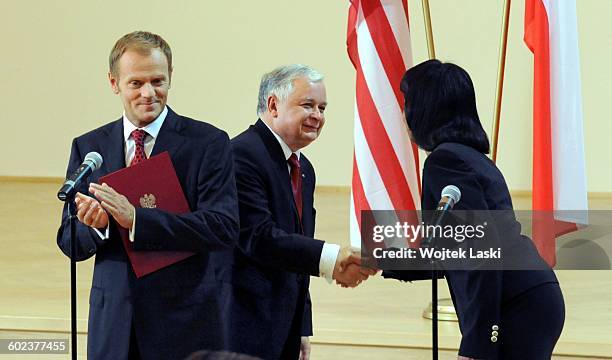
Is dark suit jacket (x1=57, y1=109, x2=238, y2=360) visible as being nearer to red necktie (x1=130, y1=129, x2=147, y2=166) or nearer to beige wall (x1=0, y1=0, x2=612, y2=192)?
red necktie (x1=130, y1=129, x2=147, y2=166)

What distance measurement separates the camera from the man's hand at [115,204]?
338 cm

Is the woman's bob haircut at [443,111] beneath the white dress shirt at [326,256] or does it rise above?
above

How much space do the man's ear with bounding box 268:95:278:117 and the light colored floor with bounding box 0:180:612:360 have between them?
2037mm

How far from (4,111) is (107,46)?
1.40m

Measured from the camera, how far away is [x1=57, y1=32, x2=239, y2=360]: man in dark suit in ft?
11.5

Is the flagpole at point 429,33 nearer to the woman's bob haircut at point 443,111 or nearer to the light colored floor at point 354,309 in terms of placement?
the light colored floor at point 354,309

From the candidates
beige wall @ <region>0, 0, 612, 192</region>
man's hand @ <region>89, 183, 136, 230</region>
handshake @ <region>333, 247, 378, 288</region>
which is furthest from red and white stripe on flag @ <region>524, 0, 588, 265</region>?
beige wall @ <region>0, 0, 612, 192</region>

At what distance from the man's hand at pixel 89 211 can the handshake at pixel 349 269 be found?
0.93m

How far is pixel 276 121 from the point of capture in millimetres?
4004

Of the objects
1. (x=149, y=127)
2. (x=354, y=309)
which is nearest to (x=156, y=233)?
A: (x=149, y=127)

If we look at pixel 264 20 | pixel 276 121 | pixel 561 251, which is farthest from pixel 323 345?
pixel 264 20

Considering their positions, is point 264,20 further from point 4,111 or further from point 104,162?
point 104,162

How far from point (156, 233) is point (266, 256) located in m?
0.48
